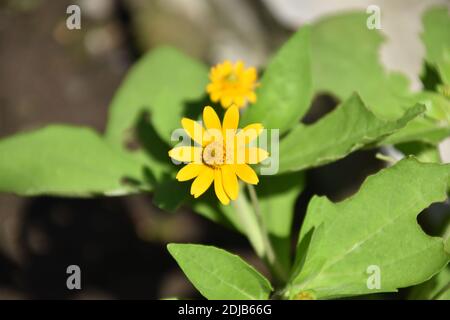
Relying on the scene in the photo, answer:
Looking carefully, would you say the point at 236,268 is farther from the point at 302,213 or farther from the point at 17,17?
the point at 17,17

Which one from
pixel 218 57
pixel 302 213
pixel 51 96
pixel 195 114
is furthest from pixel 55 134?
pixel 51 96

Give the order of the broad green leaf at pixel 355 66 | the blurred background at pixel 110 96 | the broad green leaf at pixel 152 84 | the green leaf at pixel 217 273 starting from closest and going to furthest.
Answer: the green leaf at pixel 217 273
the broad green leaf at pixel 355 66
the broad green leaf at pixel 152 84
the blurred background at pixel 110 96

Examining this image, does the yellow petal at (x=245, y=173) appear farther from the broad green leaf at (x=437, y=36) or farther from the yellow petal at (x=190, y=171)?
the broad green leaf at (x=437, y=36)

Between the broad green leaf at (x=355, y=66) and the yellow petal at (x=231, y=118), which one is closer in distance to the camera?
the yellow petal at (x=231, y=118)

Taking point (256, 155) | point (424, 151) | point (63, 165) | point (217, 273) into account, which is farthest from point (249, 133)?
point (63, 165)

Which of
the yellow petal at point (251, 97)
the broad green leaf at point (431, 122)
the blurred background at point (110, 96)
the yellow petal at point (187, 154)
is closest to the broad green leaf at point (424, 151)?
the broad green leaf at point (431, 122)

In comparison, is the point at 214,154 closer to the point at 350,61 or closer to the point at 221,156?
the point at 221,156

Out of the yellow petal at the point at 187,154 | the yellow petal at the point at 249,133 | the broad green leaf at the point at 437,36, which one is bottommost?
the yellow petal at the point at 187,154
